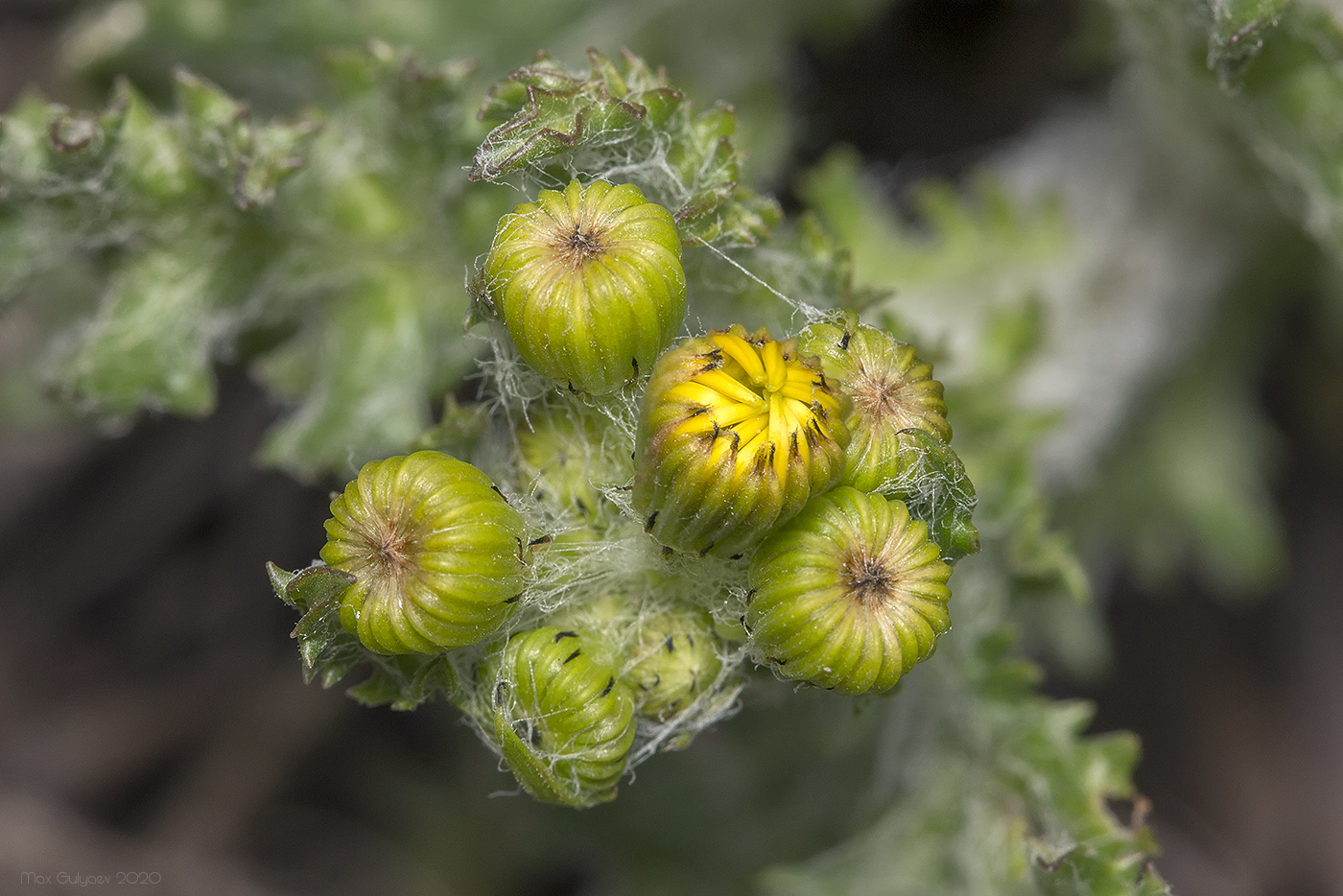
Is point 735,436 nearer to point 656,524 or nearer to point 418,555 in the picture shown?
point 656,524

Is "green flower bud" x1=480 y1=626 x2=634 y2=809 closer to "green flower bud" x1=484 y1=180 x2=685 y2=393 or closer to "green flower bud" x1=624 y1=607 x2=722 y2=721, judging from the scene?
"green flower bud" x1=624 y1=607 x2=722 y2=721

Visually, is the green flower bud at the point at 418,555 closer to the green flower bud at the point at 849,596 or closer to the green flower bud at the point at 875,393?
the green flower bud at the point at 849,596

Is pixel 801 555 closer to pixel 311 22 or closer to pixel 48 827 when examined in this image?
pixel 311 22

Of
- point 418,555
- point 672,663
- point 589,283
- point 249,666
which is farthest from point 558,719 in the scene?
point 249,666

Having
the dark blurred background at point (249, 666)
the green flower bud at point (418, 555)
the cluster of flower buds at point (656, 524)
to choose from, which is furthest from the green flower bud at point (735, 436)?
the dark blurred background at point (249, 666)

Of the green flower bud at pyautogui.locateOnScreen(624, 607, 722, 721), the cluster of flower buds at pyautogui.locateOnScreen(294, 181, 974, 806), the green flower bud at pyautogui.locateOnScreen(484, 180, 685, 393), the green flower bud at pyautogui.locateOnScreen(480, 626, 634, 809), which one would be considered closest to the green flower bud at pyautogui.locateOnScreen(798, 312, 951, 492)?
the cluster of flower buds at pyautogui.locateOnScreen(294, 181, 974, 806)

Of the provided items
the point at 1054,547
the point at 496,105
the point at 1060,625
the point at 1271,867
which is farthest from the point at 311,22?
the point at 1271,867
